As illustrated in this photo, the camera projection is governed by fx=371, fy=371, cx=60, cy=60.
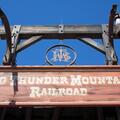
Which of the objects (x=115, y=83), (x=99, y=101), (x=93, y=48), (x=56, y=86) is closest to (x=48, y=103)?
(x=56, y=86)

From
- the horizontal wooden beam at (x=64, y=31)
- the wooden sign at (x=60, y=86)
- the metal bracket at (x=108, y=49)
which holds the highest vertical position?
the horizontal wooden beam at (x=64, y=31)

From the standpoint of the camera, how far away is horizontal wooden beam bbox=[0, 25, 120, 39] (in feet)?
21.0

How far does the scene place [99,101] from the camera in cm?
453

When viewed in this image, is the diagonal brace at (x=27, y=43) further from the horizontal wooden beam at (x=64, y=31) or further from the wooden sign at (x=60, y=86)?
the wooden sign at (x=60, y=86)

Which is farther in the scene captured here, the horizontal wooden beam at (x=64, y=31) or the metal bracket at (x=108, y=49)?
the horizontal wooden beam at (x=64, y=31)

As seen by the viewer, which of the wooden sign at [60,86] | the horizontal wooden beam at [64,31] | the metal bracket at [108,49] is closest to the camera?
the wooden sign at [60,86]

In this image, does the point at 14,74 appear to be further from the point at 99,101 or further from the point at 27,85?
the point at 99,101

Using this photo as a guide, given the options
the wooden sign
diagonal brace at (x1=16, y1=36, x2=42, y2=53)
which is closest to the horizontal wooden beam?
diagonal brace at (x1=16, y1=36, x2=42, y2=53)

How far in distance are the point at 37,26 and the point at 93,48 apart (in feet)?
3.49

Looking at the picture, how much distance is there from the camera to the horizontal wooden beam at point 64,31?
6398 millimetres

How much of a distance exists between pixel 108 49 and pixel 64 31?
2.88 ft

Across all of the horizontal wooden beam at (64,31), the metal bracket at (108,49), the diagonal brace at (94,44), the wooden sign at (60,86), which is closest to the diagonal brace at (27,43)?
the horizontal wooden beam at (64,31)

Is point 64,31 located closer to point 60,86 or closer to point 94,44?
point 94,44

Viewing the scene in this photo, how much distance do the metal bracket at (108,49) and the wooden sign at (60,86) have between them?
94 cm
